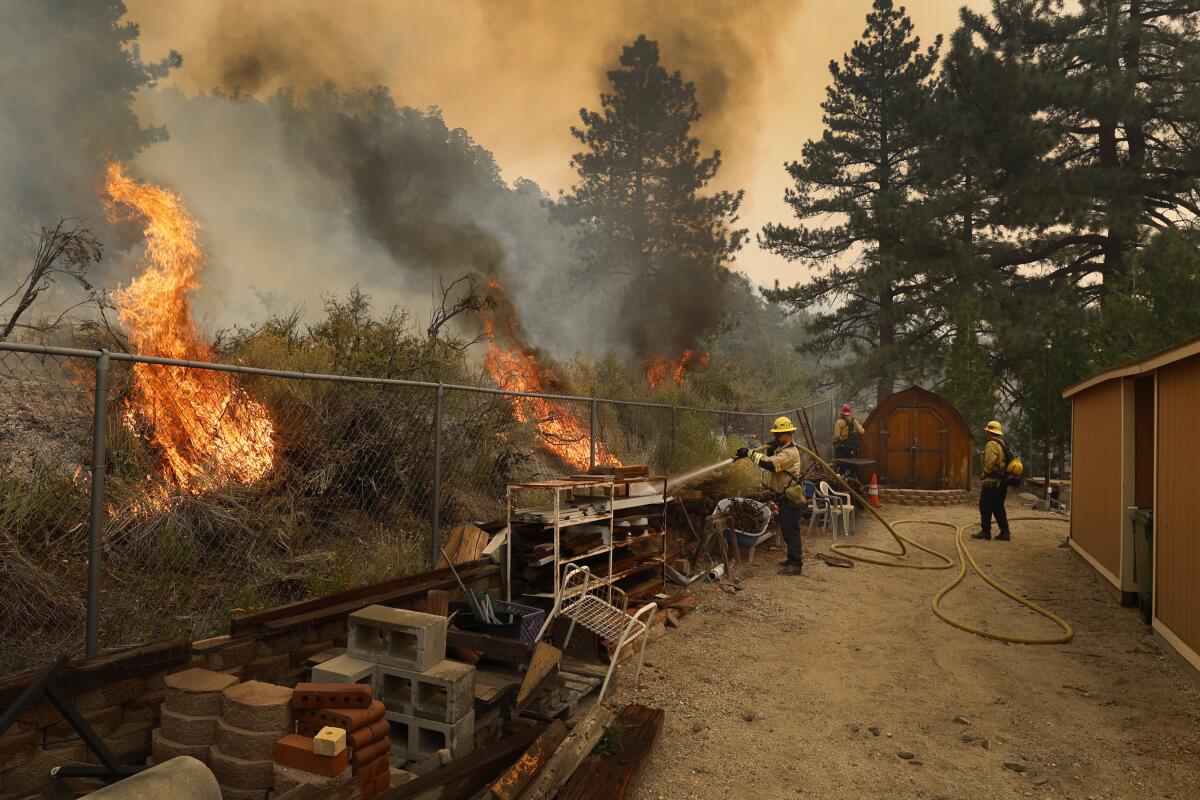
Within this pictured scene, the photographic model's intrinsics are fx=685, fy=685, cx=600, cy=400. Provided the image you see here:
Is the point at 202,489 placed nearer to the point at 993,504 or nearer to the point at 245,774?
the point at 245,774

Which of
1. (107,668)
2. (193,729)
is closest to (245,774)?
(193,729)

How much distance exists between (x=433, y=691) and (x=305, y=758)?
1.01m

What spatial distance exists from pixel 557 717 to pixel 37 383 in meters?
4.95

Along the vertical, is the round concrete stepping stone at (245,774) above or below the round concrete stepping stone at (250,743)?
below

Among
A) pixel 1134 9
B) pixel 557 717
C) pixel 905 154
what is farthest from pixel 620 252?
pixel 557 717

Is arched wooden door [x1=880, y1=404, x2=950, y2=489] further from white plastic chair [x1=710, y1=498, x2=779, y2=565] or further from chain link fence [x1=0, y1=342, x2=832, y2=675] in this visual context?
chain link fence [x1=0, y1=342, x2=832, y2=675]

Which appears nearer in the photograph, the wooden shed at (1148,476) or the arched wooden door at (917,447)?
the wooden shed at (1148,476)

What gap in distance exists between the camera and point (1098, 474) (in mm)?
9844

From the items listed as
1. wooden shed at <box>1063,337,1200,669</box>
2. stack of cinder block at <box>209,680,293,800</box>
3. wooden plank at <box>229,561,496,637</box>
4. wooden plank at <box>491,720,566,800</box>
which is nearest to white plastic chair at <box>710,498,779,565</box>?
wooden shed at <box>1063,337,1200,669</box>

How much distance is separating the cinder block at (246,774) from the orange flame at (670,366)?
1830 centimetres

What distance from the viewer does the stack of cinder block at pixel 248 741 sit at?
3.13 m

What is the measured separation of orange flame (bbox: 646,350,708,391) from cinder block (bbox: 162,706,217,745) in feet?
59.7

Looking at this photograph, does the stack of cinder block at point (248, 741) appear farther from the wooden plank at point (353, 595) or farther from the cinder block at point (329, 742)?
the wooden plank at point (353, 595)

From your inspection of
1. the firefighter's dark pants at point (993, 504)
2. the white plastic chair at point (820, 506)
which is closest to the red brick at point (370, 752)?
the white plastic chair at point (820, 506)
